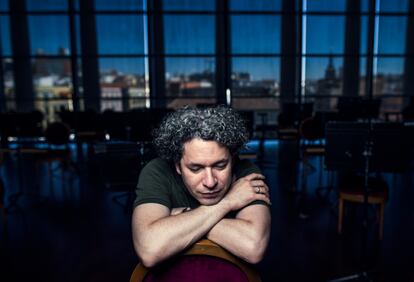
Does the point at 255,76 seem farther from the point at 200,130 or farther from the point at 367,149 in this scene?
the point at 200,130

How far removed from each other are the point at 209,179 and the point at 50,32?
9510 mm

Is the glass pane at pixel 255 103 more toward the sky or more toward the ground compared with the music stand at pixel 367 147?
more toward the sky

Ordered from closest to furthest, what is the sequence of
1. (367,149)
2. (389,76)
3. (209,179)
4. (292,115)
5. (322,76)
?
(209,179), (367,149), (292,115), (322,76), (389,76)

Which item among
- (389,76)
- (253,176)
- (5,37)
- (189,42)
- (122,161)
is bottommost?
(122,161)

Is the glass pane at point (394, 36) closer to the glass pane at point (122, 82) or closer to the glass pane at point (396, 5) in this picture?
the glass pane at point (396, 5)

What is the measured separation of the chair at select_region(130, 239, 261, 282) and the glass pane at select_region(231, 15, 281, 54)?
890cm

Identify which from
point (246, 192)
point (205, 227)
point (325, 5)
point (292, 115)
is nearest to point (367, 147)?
point (246, 192)

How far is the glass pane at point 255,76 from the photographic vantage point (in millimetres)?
9758

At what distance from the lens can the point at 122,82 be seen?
31.5ft

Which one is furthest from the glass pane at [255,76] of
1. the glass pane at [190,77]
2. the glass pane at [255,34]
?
the glass pane at [190,77]

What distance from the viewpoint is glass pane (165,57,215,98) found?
9.74 meters

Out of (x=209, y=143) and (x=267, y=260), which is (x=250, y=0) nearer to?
(x=267, y=260)

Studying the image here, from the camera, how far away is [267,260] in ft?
9.77

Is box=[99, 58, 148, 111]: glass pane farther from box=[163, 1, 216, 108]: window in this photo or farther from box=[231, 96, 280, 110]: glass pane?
box=[231, 96, 280, 110]: glass pane
